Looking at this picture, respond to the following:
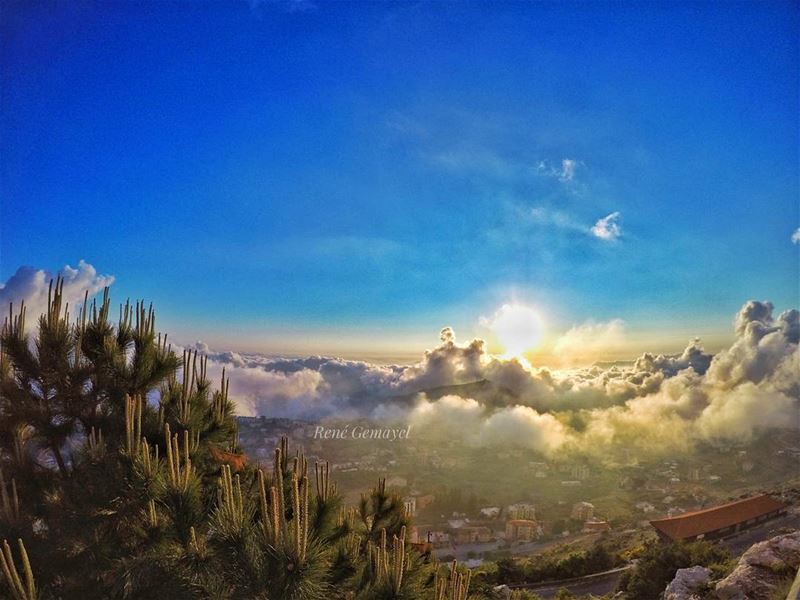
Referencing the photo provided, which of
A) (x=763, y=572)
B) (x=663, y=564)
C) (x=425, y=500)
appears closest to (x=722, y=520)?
(x=663, y=564)

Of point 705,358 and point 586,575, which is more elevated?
point 705,358

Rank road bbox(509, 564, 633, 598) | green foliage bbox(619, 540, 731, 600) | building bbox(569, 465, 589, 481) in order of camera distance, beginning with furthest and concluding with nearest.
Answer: building bbox(569, 465, 589, 481) < road bbox(509, 564, 633, 598) < green foliage bbox(619, 540, 731, 600)

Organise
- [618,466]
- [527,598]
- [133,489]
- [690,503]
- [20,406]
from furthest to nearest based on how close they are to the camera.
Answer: [618,466] → [690,503] → [527,598] → [20,406] → [133,489]

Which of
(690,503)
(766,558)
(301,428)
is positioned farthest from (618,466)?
(766,558)

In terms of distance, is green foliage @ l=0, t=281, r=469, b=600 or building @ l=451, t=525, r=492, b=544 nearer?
green foliage @ l=0, t=281, r=469, b=600

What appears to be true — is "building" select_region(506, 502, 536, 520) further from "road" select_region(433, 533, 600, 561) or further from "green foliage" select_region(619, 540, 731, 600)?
"green foliage" select_region(619, 540, 731, 600)

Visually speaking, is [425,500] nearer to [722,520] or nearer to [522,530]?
[522,530]

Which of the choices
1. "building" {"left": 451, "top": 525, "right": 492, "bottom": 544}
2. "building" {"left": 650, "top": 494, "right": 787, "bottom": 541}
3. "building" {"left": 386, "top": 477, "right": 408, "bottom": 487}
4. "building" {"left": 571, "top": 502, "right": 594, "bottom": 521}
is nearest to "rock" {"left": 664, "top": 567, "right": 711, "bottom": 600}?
"building" {"left": 650, "top": 494, "right": 787, "bottom": 541}

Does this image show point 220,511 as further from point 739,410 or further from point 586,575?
point 739,410
